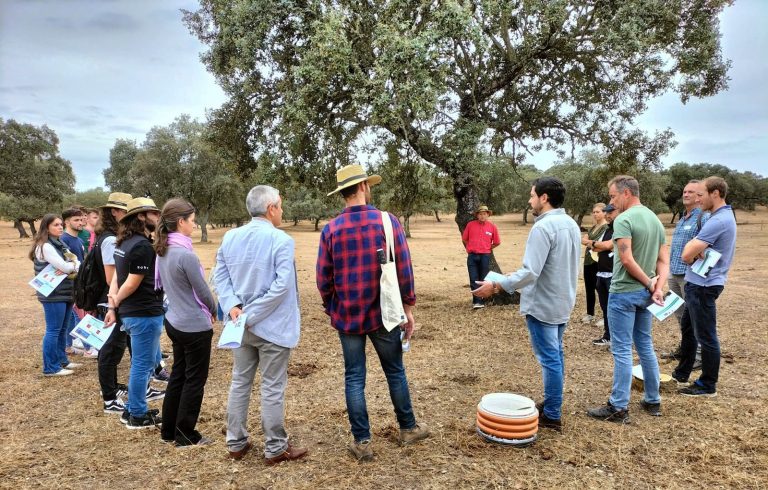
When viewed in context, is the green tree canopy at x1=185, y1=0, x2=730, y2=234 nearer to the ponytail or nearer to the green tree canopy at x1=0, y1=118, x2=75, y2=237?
the ponytail

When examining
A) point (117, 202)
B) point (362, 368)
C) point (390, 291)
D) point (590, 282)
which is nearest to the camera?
point (390, 291)

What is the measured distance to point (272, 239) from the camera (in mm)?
3514

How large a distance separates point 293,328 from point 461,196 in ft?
24.9

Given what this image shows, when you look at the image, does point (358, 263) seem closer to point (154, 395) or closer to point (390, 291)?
point (390, 291)

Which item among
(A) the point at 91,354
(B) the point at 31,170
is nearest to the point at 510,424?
(A) the point at 91,354

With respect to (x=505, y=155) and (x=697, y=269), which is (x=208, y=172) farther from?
(x=697, y=269)

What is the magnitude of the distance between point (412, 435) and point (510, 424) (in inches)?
31.7

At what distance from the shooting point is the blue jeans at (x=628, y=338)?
421cm

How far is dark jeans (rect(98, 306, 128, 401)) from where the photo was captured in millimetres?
4574

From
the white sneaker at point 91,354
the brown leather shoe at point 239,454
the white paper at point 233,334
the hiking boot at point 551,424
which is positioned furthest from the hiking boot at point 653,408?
the white sneaker at point 91,354

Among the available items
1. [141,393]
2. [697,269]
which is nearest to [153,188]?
[141,393]

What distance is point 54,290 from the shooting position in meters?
5.84

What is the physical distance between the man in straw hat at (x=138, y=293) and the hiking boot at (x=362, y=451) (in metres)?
2.09

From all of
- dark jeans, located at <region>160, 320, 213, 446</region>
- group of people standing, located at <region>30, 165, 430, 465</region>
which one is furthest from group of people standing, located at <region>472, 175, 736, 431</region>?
dark jeans, located at <region>160, 320, 213, 446</region>
